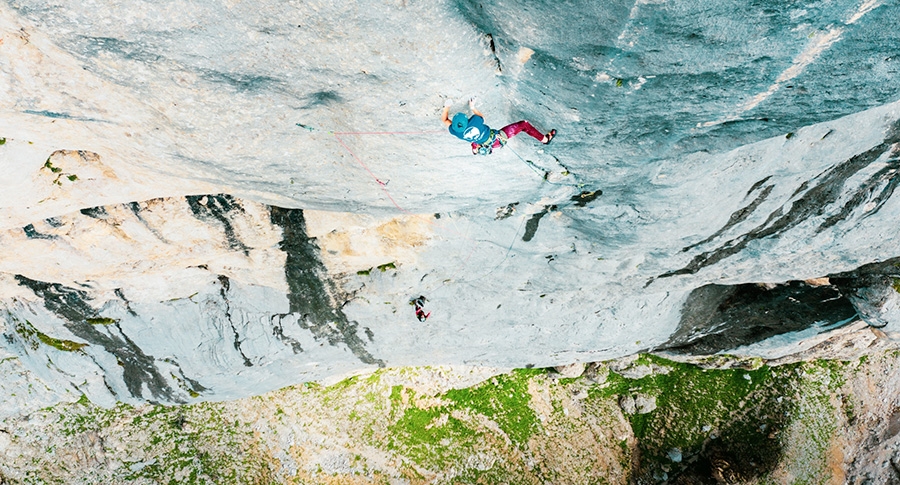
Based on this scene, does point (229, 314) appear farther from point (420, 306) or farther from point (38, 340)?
point (38, 340)

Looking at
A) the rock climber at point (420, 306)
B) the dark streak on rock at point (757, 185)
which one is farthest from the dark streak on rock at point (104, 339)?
the dark streak on rock at point (757, 185)

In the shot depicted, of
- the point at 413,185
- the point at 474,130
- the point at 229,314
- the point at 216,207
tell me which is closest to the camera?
the point at 474,130

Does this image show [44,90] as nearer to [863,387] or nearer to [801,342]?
[801,342]

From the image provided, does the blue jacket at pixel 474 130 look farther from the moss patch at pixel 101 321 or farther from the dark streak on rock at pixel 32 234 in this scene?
the moss patch at pixel 101 321

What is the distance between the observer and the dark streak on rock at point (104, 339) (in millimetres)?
7570

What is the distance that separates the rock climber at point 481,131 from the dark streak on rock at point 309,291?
267 centimetres

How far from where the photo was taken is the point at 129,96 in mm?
4141

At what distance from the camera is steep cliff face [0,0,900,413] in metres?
3.70

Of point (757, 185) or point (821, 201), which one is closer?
point (757, 185)

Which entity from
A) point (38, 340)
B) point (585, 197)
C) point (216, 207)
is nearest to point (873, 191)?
point (585, 197)

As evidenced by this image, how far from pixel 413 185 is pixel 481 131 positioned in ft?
4.40

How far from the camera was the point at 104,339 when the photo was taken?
28.0 feet

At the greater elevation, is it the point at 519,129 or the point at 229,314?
the point at 519,129

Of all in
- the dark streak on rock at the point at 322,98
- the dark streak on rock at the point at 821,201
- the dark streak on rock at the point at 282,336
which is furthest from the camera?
the dark streak on rock at the point at 282,336
